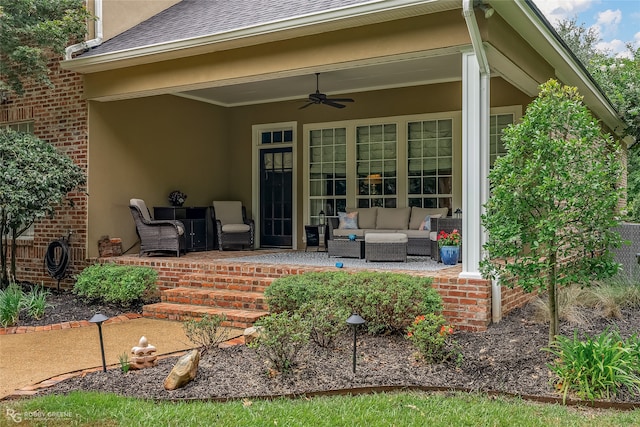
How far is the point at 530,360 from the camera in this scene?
4520 millimetres

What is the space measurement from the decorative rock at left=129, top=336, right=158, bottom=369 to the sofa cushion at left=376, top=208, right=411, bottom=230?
18.5 feet

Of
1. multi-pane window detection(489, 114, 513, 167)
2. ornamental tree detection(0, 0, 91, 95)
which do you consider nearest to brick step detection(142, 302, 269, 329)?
ornamental tree detection(0, 0, 91, 95)

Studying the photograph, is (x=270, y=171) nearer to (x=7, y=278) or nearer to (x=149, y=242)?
(x=149, y=242)

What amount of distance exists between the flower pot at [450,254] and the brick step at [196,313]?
7.88 feet

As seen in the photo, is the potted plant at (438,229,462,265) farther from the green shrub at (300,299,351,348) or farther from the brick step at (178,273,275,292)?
the green shrub at (300,299,351,348)

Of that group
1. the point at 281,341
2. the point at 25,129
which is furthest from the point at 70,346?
the point at 25,129

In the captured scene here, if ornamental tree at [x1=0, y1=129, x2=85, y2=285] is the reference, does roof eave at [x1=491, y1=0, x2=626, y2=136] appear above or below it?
above

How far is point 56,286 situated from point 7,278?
85 cm

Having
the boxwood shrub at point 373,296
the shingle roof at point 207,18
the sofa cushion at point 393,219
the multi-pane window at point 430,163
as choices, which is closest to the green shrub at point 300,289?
the boxwood shrub at point 373,296

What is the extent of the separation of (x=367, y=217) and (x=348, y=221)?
0.34 meters

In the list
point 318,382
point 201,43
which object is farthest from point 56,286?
point 318,382

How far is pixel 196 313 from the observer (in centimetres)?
Answer: 655

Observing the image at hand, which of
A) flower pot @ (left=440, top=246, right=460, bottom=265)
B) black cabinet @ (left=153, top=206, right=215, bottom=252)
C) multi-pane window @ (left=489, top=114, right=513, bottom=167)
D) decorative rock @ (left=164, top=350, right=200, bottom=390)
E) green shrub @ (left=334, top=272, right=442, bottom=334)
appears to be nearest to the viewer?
decorative rock @ (left=164, top=350, right=200, bottom=390)

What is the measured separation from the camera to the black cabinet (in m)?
9.62
